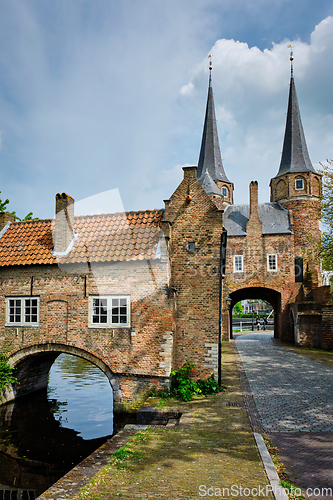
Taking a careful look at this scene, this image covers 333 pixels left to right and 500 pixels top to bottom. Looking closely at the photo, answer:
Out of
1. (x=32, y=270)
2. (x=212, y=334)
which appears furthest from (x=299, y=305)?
(x=32, y=270)

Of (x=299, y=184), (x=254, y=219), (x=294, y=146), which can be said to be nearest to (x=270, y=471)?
(x=254, y=219)

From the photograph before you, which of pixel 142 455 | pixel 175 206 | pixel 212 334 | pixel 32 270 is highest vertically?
pixel 175 206

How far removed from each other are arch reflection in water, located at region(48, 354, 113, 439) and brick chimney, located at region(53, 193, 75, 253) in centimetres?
591

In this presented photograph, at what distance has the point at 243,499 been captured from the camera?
5.05m

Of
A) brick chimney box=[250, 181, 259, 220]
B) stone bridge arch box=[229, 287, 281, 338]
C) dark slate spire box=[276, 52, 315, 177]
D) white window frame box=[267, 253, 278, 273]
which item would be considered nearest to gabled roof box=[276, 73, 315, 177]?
dark slate spire box=[276, 52, 315, 177]

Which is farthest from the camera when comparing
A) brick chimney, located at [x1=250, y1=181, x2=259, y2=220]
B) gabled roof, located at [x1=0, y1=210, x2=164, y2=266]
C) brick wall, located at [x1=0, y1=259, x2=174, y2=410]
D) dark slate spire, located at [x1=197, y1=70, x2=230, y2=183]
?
dark slate spire, located at [x1=197, y1=70, x2=230, y2=183]

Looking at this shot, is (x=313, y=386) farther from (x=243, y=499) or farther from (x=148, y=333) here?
(x=243, y=499)

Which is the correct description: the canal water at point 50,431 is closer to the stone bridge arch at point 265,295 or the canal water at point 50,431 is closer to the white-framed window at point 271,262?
the white-framed window at point 271,262

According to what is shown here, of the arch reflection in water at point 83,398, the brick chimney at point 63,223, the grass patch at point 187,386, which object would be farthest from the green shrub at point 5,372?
the grass patch at point 187,386

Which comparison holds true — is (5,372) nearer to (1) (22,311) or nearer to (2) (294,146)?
(1) (22,311)

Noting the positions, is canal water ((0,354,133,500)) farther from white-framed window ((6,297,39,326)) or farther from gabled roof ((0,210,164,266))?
gabled roof ((0,210,164,266))

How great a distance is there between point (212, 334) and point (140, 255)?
3.55m

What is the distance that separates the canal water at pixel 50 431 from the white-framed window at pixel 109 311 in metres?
2.96

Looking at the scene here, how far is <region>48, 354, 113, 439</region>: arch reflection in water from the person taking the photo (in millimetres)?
11109
